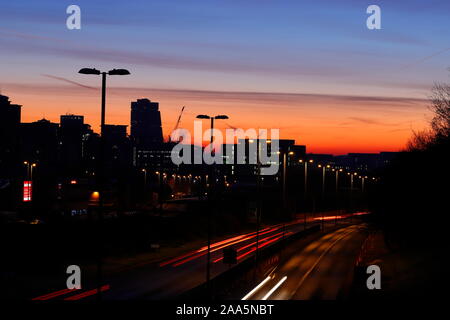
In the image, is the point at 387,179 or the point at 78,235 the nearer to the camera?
the point at 78,235

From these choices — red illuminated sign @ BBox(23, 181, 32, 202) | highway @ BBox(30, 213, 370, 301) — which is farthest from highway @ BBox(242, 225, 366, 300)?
red illuminated sign @ BBox(23, 181, 32, 202)

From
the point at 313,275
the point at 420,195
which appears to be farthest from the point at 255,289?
the point at 420,195

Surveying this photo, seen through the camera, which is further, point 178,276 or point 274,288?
point 178,276

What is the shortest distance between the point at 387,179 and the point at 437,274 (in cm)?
2145

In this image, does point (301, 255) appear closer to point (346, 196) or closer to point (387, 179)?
point (387, 179)

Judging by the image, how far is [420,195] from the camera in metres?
50.9

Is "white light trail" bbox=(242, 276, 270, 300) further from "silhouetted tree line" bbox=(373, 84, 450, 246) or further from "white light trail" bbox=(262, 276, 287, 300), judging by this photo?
"silhouetted tree line" bbox=(373, 84, 450, 246)

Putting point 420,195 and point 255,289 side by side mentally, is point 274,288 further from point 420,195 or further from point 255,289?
point 420,195

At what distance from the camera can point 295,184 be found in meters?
180

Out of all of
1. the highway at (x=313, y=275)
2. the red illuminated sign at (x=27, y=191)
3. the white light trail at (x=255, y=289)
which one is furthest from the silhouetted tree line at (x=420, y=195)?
the red illuminated sign at (x=27, y=191)

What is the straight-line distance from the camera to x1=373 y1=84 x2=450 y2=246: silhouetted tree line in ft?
159

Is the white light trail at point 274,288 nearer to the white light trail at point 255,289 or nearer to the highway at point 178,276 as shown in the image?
the highway at point 178,276

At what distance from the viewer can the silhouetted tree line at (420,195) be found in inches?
1907
